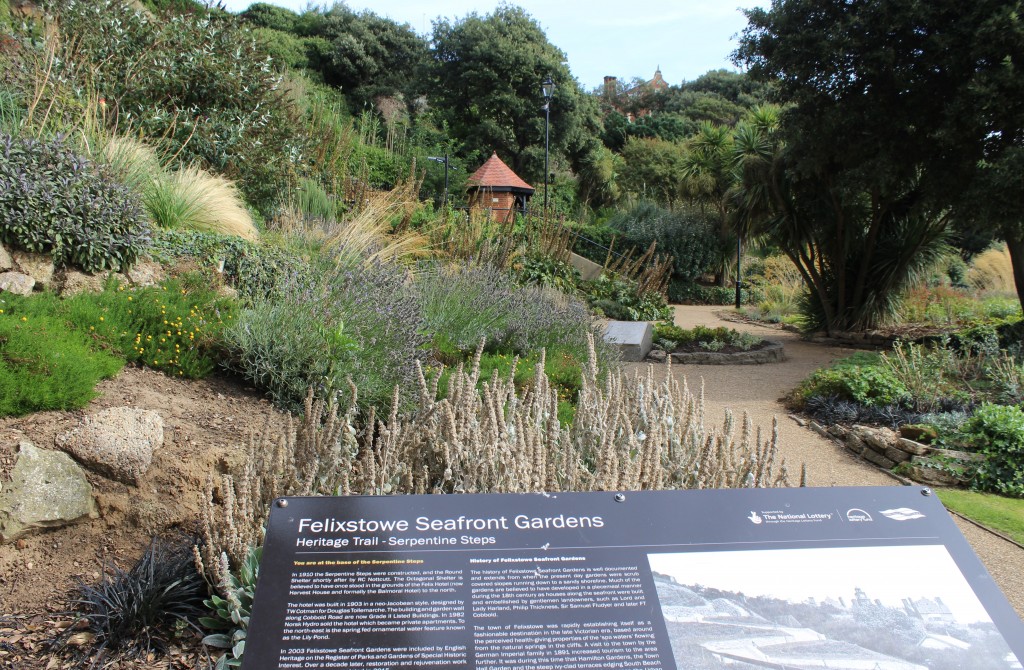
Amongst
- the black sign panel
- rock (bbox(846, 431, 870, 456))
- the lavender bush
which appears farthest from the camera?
the lavender bush

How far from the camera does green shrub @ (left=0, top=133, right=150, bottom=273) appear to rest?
4.75 meters

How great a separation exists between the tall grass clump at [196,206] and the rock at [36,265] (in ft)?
4.85

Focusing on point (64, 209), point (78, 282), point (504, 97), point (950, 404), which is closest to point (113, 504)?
point (78, 282)

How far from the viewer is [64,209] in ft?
16.0

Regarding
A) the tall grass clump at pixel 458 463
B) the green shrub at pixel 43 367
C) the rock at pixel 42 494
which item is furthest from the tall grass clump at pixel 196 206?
the tall grass clump at pixel 458 463

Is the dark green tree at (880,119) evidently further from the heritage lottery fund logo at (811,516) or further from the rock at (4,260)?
the rock at (4,260)

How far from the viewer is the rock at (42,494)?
2898mm

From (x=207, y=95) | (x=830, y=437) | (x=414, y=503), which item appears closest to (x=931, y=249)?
(x=830, y=437)

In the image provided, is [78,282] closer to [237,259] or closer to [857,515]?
[237,259]

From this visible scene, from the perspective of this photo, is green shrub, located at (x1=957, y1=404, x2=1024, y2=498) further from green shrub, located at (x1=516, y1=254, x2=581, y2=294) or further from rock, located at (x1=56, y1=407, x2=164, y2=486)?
green shrub, located at (x1=516, y1=254, x2=581, y2=294)

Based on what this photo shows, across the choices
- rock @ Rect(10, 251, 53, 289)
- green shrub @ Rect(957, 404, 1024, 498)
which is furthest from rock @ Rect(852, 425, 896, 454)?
rock @ Rect(10, 251, 53, 289)

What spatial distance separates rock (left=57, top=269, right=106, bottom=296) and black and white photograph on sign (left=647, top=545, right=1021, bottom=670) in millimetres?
4651

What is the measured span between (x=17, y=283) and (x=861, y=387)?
6.91m

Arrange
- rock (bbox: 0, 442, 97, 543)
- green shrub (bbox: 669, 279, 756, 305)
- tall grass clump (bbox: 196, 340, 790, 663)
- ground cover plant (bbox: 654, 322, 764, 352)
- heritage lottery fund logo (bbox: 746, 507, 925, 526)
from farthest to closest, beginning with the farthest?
green shrub (bbox: 669, 279, 756, 305)
ground cover plant (bbox: 654, 322, 764, 352)
rock (bbox: 0, 442, 97, 543)
tall grass clump (bbox: 196, 340, 790, 663)
heritage lottery fund logo (bbox: 746, 507, 925, 526)
